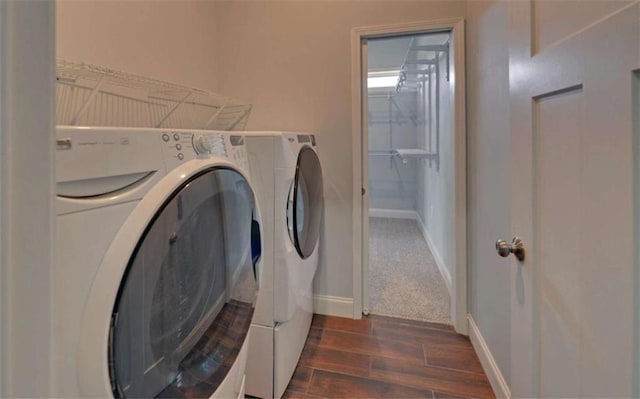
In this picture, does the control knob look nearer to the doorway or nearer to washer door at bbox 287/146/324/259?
washer door at bbox 287/146/324/259

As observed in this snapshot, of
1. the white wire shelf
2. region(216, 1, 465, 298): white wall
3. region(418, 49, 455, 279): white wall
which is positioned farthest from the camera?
region(418, 49, 455, 279): white wall

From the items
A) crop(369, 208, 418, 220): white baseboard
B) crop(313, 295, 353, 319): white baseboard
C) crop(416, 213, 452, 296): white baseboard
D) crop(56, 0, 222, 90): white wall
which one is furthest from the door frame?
crop(369, 208, 418, 220): white baseboard

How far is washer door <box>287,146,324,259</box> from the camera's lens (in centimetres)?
159

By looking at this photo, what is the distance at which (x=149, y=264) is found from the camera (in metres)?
0.69

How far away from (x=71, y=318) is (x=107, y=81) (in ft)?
3.83

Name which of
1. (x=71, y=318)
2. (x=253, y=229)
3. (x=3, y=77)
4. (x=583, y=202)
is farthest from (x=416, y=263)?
(x=3, y=77)

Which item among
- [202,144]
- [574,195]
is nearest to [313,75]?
[202,144]

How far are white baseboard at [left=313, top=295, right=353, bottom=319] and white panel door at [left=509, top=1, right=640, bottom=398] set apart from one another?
1.40 metres

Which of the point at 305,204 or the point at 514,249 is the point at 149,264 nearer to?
Answer: the point at 514,249

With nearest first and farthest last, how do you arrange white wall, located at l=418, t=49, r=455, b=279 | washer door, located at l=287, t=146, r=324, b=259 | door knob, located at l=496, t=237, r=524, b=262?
door knob, located at l=496, t=237, r=524, b=262, washer door, located at l=287, t=146, r=324, b=259, white wall, located at l=418, t=49, r=455, b=279

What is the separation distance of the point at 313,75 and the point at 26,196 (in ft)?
6.99

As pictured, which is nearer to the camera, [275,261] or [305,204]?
[275,261]

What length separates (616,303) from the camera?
22.1 inches

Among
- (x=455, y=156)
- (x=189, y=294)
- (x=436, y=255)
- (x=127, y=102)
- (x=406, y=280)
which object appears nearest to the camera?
(x=189, y=294)
